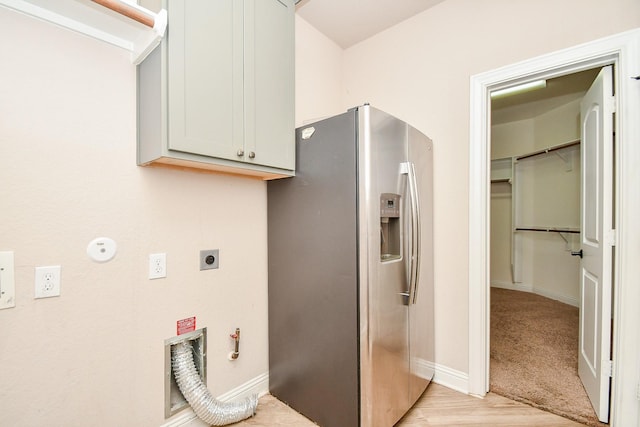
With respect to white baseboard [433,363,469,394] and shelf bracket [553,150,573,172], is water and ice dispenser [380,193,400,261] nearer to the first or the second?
white baseboard [433,363,469,394]

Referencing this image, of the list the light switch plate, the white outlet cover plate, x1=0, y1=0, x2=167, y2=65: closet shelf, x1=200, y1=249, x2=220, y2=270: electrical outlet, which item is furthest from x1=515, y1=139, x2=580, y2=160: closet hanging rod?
the light switch plate

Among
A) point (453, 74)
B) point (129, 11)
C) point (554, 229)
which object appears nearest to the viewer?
point (129, 11)

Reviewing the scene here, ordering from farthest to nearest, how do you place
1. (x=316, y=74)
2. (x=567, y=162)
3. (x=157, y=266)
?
1. (x=567, y=162)
2. (x=316, y=74)
3. (x=157, y=266)

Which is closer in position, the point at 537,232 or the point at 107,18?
the point at 107,18

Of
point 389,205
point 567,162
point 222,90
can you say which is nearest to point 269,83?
point 222,90

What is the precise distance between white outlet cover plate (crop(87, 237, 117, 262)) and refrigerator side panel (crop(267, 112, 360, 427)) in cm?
89

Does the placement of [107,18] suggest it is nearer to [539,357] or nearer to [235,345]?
[235,345]

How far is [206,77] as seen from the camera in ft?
4.12

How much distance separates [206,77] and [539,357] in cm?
327

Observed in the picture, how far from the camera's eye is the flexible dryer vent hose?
1.46 meters

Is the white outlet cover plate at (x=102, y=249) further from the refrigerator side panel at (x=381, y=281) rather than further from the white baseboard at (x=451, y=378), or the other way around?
the white baseboard at (x=451, y=378)

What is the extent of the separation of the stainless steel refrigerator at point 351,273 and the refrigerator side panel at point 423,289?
0.04ft

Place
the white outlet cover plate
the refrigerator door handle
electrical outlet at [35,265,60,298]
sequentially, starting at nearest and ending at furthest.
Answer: electrical outlet at [35,265,60,298], the white outlet cover plate, the refrigerator door handle

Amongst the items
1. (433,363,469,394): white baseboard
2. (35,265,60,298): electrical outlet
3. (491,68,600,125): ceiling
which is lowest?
(433,363,469,394): white baseboard
